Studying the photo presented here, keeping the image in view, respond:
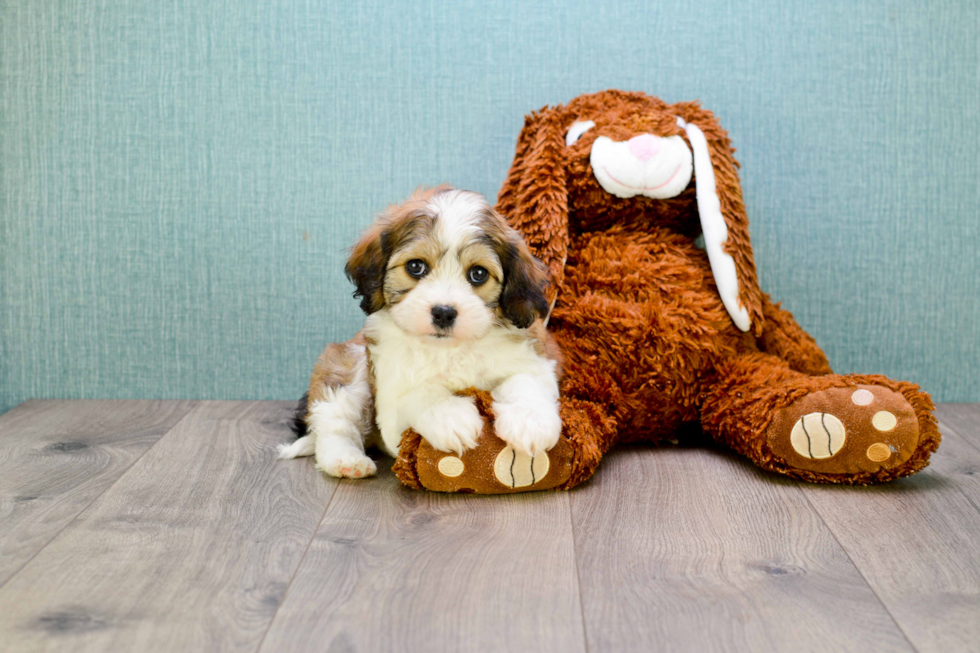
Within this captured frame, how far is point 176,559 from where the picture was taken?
1552mm

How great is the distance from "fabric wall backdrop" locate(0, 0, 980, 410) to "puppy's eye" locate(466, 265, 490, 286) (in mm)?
910

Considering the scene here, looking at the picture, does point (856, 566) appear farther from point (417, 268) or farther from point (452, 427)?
point (417, 268)

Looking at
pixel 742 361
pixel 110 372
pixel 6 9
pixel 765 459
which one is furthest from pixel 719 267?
pixel 6 9

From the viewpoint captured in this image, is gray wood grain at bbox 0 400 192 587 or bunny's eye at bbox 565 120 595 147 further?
bunny's eye at bbox 565 120 595 147

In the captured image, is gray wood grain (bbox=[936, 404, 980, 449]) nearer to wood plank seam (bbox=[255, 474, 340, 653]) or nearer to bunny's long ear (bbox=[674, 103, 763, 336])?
bunny's long ear (bbox=[674, 103, 763, 336])

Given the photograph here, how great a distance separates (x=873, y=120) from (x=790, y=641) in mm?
1933

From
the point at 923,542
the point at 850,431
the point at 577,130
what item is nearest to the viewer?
the point at 923,542

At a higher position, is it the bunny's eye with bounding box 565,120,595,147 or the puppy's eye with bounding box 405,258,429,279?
the bunny's eye with bounding box 565,120,595,147

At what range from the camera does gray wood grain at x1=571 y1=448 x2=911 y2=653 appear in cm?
130

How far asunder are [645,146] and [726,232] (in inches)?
12.3

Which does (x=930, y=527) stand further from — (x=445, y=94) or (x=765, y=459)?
(x=445, y=94)

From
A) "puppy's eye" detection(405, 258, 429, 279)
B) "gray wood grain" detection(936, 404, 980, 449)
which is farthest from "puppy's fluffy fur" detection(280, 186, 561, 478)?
Answer: "gray wood grain" detection(936, 404, 980, 449)

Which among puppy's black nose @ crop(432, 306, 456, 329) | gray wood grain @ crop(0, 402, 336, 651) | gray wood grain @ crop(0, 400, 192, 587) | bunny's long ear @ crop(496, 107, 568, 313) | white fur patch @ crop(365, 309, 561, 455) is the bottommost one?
gray wood grain @ crop(0, 400, 192, 587)

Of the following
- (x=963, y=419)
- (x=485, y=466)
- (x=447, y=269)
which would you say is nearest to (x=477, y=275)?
(x=447, y=269)
